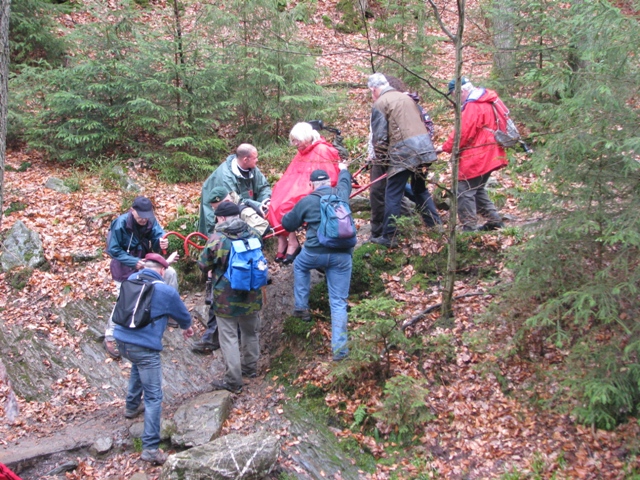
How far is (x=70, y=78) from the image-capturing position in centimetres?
1153

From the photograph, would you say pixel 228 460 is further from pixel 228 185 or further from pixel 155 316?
pixel 228 185

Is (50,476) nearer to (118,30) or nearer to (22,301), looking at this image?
(22,301)

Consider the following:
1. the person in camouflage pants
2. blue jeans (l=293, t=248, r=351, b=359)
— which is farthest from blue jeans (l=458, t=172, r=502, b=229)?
the person in camouflage pants

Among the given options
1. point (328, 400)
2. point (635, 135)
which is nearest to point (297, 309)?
point (328, 400)

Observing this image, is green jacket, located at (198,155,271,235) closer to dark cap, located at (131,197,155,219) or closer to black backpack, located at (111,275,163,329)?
dark cap, located at (131,197,155,219)

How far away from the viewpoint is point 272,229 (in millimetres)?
7602

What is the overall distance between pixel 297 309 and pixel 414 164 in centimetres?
253

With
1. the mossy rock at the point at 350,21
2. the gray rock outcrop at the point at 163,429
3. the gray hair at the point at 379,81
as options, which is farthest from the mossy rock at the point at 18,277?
the mossy rock at the point at 350,21

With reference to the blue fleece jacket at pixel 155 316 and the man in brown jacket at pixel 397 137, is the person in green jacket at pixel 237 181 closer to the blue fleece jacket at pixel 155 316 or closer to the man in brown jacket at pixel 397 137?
the man in brown jacket at pixel 397 137

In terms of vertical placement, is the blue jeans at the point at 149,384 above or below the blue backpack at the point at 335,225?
below

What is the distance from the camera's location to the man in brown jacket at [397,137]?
7125 millimetres

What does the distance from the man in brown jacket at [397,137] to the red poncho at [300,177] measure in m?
0.67

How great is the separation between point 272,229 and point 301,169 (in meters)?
0.95

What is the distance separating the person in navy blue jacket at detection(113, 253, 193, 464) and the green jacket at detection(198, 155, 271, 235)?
5.88 ft
